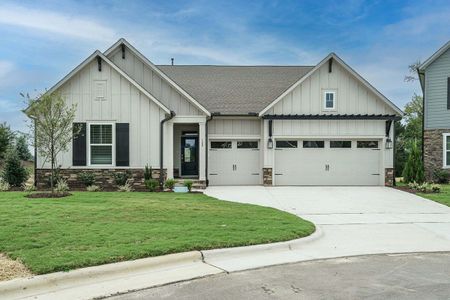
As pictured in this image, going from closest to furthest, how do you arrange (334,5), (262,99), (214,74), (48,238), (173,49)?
(48,238), (334,5), (262,99), (214,74), (173,49)

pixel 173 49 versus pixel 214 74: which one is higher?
pixel 173 49

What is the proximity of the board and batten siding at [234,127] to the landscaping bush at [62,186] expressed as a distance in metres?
6.89

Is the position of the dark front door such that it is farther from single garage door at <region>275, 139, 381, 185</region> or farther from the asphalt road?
the asphalt road

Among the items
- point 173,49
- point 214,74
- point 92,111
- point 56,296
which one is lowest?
point 56,296

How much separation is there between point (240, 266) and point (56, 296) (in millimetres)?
2733

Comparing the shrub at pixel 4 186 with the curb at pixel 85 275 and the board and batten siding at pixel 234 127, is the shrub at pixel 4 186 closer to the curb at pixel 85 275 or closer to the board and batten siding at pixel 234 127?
the board and batten siding at pixel 234 127

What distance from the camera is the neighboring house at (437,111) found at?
884 inches

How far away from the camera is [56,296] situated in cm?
546

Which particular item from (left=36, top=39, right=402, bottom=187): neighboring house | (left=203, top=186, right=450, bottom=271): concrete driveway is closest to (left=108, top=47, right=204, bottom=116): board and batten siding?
(left=36, top=39, right=402, bottom=187): neighboring house

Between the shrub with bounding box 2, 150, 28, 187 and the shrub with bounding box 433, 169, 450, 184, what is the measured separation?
1940cm

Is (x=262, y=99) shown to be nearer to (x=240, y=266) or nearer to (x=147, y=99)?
(x=147, y=99)

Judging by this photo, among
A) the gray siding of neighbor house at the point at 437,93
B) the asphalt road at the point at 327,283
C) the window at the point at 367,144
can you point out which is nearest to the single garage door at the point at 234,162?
the window at the point at 367,144

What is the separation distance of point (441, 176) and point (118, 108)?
16.1 metres

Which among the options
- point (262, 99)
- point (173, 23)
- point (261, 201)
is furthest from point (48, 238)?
point (262, 99)
